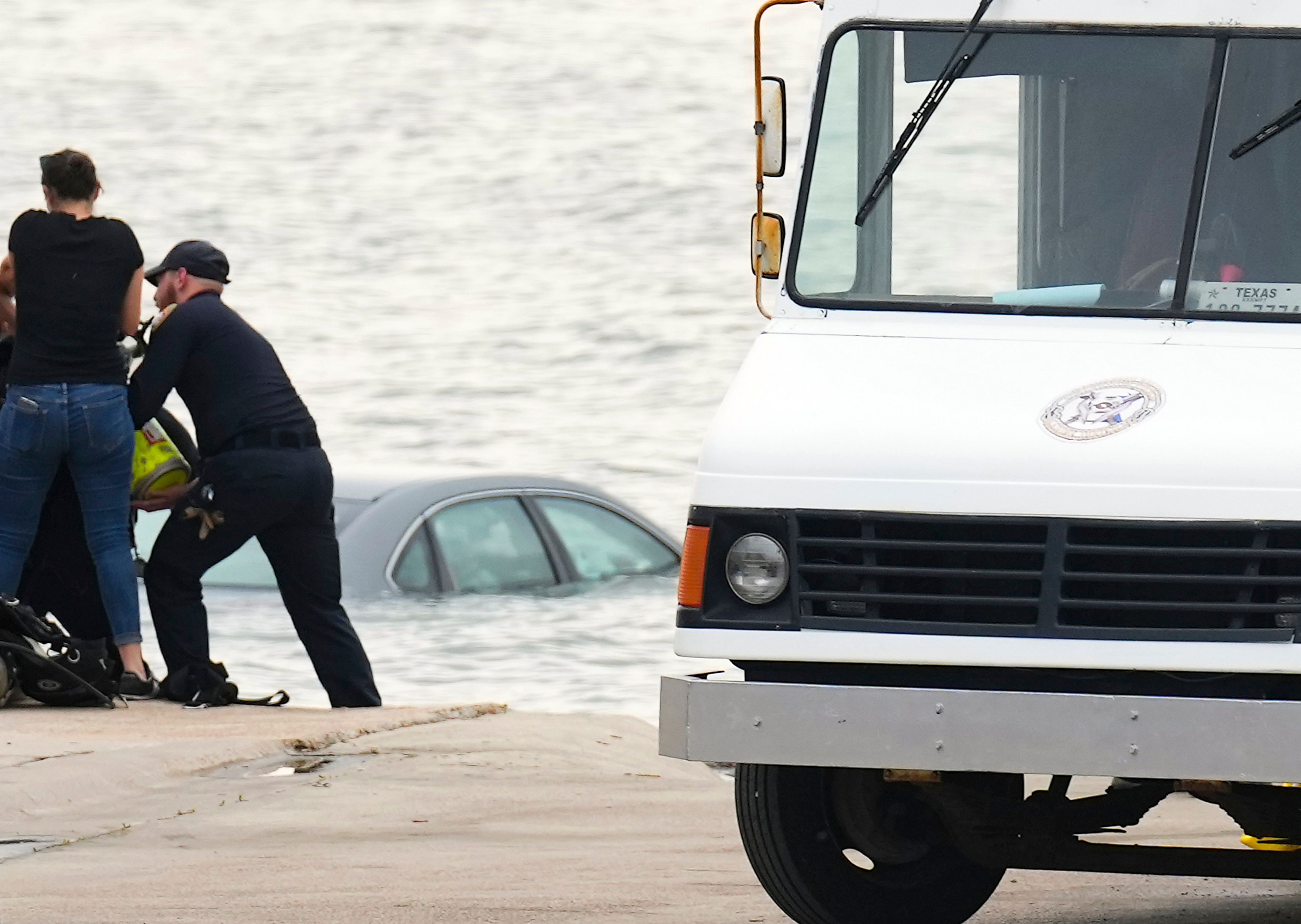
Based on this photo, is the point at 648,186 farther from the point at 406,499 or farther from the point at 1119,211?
the point at 1119,211

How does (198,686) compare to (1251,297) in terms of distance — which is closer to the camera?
(1251,297)

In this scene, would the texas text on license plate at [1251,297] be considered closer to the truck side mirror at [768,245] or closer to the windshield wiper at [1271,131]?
the windshield wiper at [1271,131]

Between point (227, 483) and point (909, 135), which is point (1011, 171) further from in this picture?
point (227, 483)

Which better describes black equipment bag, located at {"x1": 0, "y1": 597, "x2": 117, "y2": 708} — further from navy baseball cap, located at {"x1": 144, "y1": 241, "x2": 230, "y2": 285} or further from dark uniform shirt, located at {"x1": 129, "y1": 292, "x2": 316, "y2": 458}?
navy baseball cap, located at {"x1": 144, "y1": 241, "x2": 230, "y2": 285}

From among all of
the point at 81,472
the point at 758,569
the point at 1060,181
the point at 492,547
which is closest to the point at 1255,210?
the point at 1060,181

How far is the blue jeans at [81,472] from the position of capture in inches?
394

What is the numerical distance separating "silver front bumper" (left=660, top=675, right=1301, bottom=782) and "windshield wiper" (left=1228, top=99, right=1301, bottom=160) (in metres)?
1.66

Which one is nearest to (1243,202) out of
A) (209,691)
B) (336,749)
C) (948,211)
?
(948,211)

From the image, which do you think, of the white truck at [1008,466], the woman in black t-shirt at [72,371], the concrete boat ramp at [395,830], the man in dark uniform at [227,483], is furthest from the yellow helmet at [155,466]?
the white truck at [1008,466]

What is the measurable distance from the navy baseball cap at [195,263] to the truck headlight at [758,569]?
4927 millimetres

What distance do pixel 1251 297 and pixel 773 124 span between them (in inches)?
55.0

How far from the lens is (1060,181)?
23.1 feet

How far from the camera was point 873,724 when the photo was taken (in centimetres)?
579

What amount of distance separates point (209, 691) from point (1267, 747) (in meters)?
5.68
